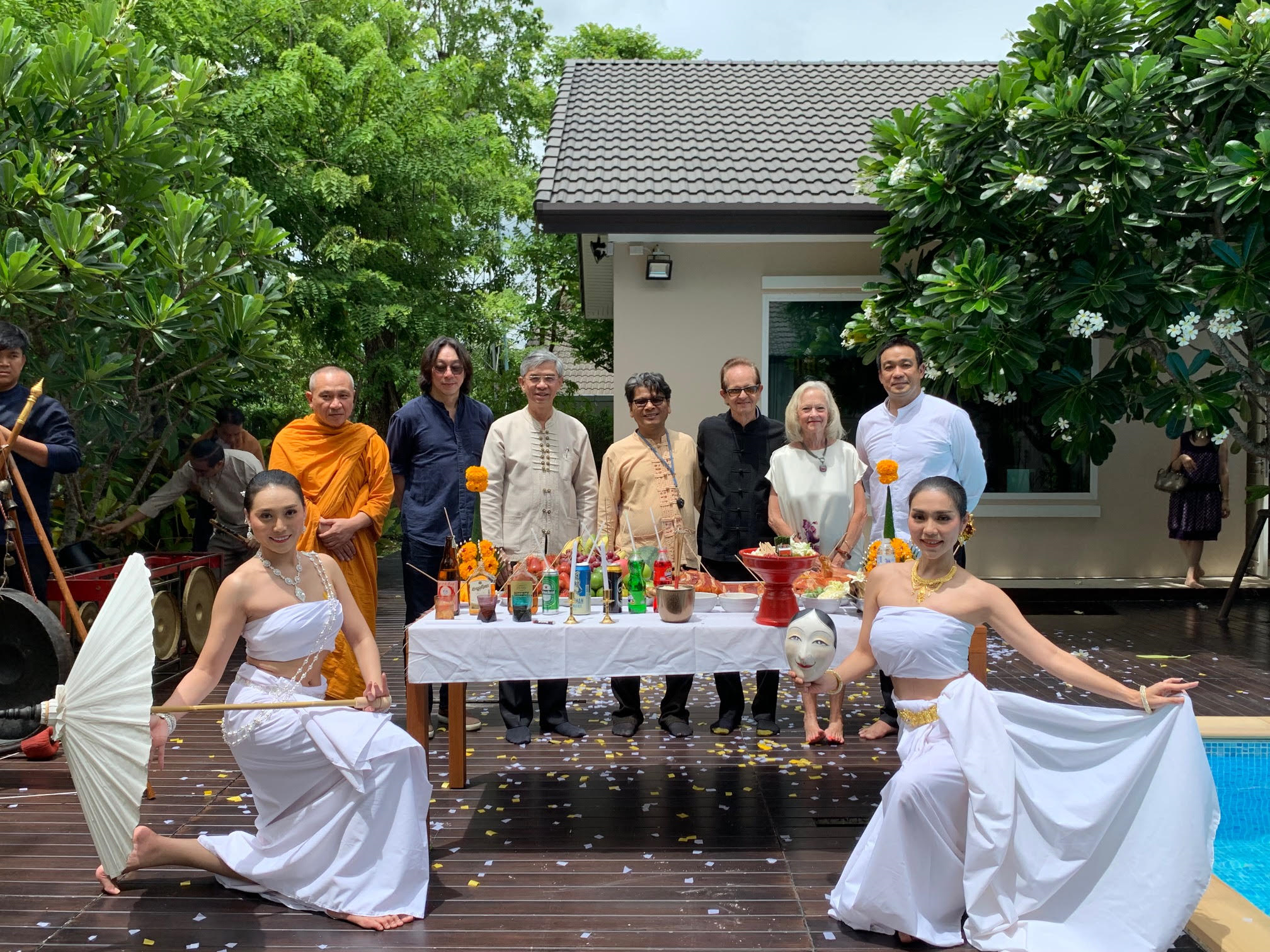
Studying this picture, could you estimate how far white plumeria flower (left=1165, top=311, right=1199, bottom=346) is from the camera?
7.16 metres

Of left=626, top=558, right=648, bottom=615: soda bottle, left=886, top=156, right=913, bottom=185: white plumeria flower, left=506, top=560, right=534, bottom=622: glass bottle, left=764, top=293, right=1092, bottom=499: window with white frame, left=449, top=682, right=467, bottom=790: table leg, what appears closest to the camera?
left=506, top=560, right=534, bottom=622: glass bottle

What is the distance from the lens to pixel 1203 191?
22.4 ft

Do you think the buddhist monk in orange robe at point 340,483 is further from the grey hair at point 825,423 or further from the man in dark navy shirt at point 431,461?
the grey hair at point 825,423

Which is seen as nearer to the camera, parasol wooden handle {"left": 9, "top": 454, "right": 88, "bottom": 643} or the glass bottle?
the glass bottle

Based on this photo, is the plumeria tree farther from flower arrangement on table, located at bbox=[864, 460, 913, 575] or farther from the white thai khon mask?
the white thai khon mask

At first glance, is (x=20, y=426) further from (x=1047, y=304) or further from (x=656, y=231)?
(x=1047, y=304)

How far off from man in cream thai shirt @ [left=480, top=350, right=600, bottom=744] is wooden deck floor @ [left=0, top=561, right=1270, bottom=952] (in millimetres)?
174

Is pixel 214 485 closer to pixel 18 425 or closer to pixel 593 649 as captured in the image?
pixel 18 425

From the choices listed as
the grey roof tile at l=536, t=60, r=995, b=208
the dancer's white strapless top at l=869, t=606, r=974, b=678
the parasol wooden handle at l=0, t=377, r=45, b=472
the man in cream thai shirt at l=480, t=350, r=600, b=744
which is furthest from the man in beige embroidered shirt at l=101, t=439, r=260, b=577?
the dancer's white strapless top at l=869, t=606, r=974, b=678

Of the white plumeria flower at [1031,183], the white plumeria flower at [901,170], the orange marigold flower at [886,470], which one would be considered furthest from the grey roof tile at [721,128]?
the orange marigold flower at [886,470]

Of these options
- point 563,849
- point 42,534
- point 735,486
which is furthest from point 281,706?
point 735,486

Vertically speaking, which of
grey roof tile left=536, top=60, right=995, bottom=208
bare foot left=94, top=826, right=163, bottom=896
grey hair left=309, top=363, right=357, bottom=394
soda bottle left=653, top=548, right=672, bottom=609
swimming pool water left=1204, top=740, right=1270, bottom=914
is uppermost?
grey roof tile left=536, top=60, right=995, bottom=208

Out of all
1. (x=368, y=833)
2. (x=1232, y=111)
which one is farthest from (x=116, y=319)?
(x=1232, y=111)

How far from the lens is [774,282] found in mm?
9234
